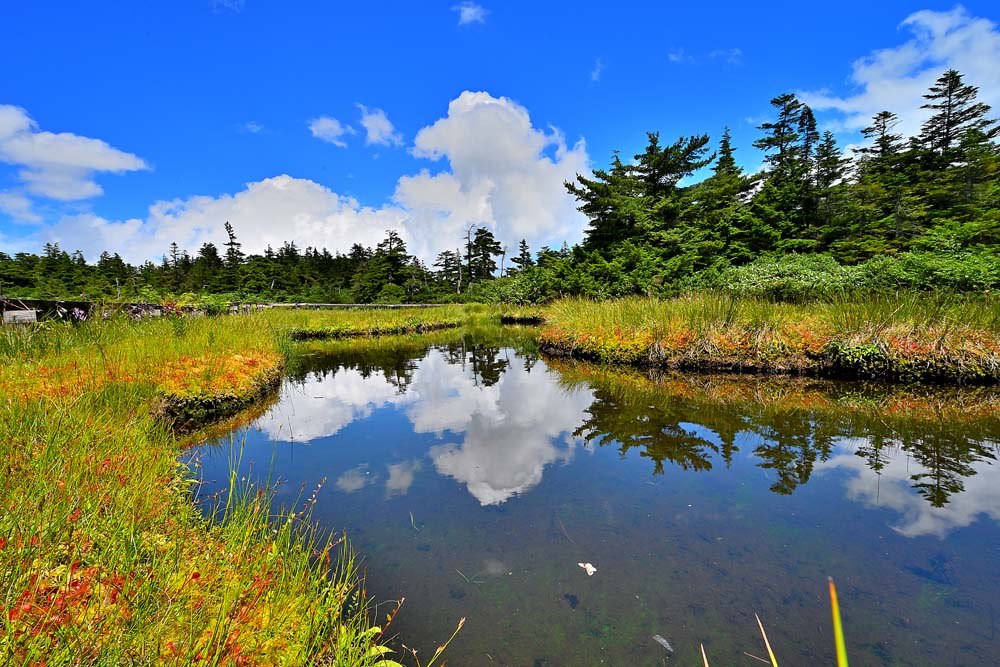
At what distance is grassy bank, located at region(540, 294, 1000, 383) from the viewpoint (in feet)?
24.6

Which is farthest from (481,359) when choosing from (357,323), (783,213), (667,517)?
(783,213)

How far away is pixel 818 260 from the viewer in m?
14.5

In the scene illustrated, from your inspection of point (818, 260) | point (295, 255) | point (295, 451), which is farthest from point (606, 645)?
point (295, 255)

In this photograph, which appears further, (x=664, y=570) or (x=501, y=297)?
(x=501, y=297)

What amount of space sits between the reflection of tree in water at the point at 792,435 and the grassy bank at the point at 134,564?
360 cm

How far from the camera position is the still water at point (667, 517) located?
242 cm

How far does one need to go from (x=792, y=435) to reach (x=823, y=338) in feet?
15.2

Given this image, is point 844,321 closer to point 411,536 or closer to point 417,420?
point 417,420

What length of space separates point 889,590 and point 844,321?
7.81 m

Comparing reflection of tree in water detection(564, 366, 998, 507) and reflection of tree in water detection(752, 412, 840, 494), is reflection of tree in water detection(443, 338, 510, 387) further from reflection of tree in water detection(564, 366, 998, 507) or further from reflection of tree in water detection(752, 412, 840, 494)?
reflection of tree in water detection(752, 412, 840, 494)

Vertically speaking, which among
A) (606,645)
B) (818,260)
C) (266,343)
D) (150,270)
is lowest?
(606,645)

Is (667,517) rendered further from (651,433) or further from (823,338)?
(823,338)

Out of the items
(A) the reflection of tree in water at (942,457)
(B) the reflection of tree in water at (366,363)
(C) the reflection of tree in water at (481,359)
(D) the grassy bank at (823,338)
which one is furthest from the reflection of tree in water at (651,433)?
(B) the reflection of tree in water at (366,363)

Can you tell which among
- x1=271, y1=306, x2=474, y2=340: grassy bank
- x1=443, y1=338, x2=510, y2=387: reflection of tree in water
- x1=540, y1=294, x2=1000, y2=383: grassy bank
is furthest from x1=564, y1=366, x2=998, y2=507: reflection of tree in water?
x1=271, y1=306, x2=474, y2=340: grassy bank
